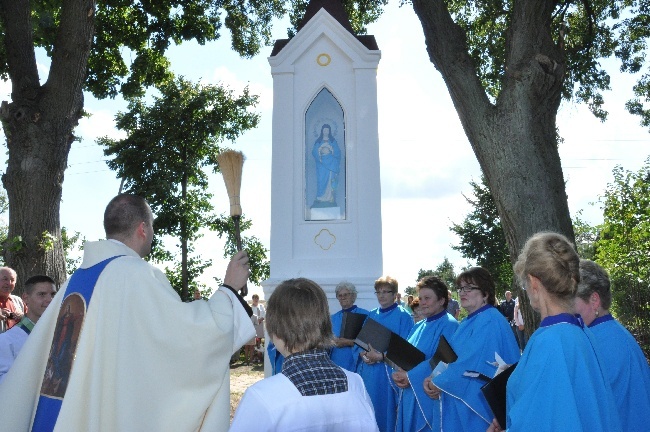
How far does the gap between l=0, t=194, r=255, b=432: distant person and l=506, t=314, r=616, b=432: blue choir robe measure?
1663mm

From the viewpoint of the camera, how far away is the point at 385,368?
7.46 m

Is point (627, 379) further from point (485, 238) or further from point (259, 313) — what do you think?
point (485, 238)

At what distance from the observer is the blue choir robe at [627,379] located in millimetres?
3859

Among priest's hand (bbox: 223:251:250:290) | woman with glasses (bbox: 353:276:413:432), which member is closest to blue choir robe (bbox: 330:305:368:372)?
woman with glasses (bbox: 353:276:413:432)

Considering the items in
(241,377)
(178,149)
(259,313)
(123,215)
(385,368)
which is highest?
(178,149)

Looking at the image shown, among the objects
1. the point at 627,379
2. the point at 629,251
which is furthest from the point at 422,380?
the point at 629,251

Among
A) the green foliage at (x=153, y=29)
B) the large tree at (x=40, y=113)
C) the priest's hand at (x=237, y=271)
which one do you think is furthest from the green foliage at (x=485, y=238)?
the priest's hand at (x=237, y=271)

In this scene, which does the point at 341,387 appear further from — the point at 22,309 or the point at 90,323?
the point at 22,309

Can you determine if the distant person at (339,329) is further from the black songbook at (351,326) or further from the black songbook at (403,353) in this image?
the black songbook at (403,353)

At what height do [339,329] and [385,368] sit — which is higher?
[339,329]

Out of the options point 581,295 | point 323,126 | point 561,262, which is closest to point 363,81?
point 323,126

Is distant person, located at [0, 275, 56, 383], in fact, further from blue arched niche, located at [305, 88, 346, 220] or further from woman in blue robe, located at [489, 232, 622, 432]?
blue arched niche, located at [305, 88, 346, 220]

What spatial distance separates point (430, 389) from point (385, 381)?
1.96 meters

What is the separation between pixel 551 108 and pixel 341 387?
17.5 ft
